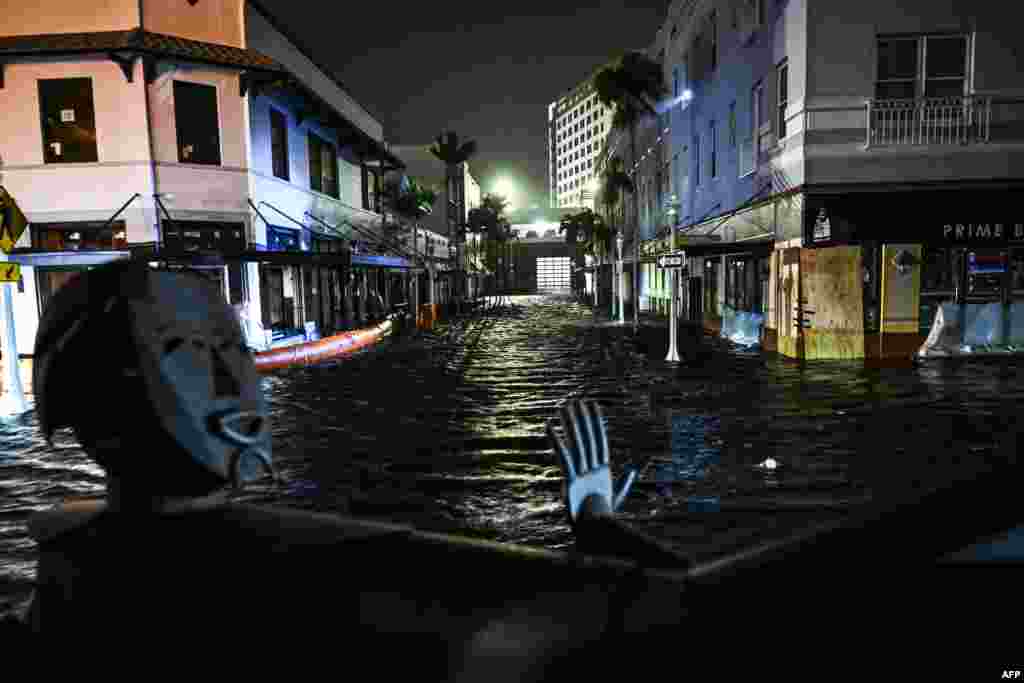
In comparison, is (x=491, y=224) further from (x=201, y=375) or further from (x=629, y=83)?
(x=201, y=375)

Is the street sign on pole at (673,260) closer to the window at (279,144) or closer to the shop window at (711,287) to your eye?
the shop window at (711,287)

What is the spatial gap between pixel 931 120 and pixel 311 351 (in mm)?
16491

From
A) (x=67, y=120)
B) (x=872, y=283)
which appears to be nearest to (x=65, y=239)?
(x=67, y=120)

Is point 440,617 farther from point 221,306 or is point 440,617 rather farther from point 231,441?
point 221,306

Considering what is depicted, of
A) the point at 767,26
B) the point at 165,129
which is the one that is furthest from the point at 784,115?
the point at 165,129

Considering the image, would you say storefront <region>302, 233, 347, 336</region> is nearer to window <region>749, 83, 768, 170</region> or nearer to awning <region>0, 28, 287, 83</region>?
awning <region>0, 28, 287, 83</region>

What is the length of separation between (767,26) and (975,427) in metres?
14.1

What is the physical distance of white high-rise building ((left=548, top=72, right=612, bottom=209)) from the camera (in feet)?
500

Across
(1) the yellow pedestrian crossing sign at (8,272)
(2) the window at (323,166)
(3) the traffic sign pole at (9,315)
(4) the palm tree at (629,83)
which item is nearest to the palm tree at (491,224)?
(4) the palm tree at (629,83)

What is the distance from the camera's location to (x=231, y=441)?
4.45 feet

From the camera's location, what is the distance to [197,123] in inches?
755

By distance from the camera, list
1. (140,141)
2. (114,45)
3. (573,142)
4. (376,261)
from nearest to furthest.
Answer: (114,45) < (140,141) < (376,261) < (573,142)

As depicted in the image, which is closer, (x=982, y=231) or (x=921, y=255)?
(x=982, y=231)

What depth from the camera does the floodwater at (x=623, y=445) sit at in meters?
5.71
